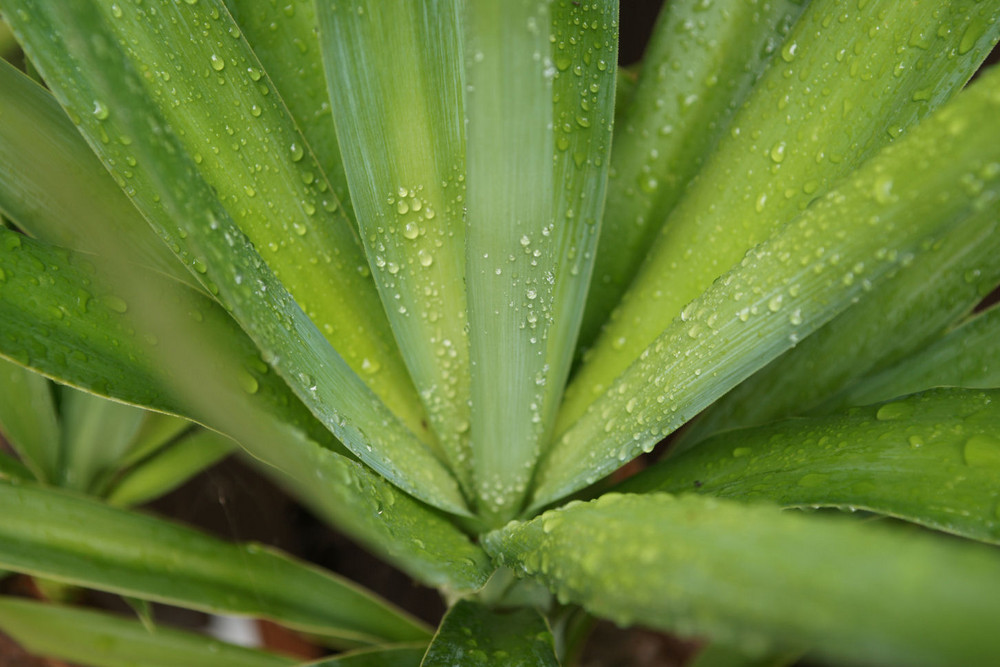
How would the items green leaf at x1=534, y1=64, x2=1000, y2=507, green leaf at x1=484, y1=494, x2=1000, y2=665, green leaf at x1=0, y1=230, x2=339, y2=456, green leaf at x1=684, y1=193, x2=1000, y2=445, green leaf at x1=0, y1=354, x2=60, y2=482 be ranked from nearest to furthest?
green leaf at x1=484, y1=494, x2=1000, y2=665, green leaf at x1=534, y1=64, x2=1000, y2=507, green leaf at x1=0, y1=230, x2=339, y2=456, green leaf at x1=684, y1=193, x2=1000, y2=445, green leaf at x1=0, y1=354, x2=60, y2=482

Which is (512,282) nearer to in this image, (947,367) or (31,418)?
(947,367)

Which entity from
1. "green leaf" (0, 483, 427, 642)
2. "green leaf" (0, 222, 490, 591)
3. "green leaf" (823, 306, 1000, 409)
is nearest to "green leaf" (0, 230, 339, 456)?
"green leaf" (0, 222, 490, 591)

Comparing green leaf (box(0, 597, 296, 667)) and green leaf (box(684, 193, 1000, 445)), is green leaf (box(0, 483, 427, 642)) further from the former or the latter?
green leaf (box(684, 193, 1000, 445))

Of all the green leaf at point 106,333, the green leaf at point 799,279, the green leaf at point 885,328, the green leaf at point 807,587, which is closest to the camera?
the green leaf at point 807,587

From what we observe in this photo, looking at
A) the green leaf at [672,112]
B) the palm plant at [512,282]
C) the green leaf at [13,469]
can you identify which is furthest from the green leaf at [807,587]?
the green leaf at [13,469]

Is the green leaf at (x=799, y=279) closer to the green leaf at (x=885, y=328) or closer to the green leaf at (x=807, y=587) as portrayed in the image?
the green leaf at (x=885, y=328)

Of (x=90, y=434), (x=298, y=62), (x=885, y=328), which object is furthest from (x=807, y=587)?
(x=90, y=434)
